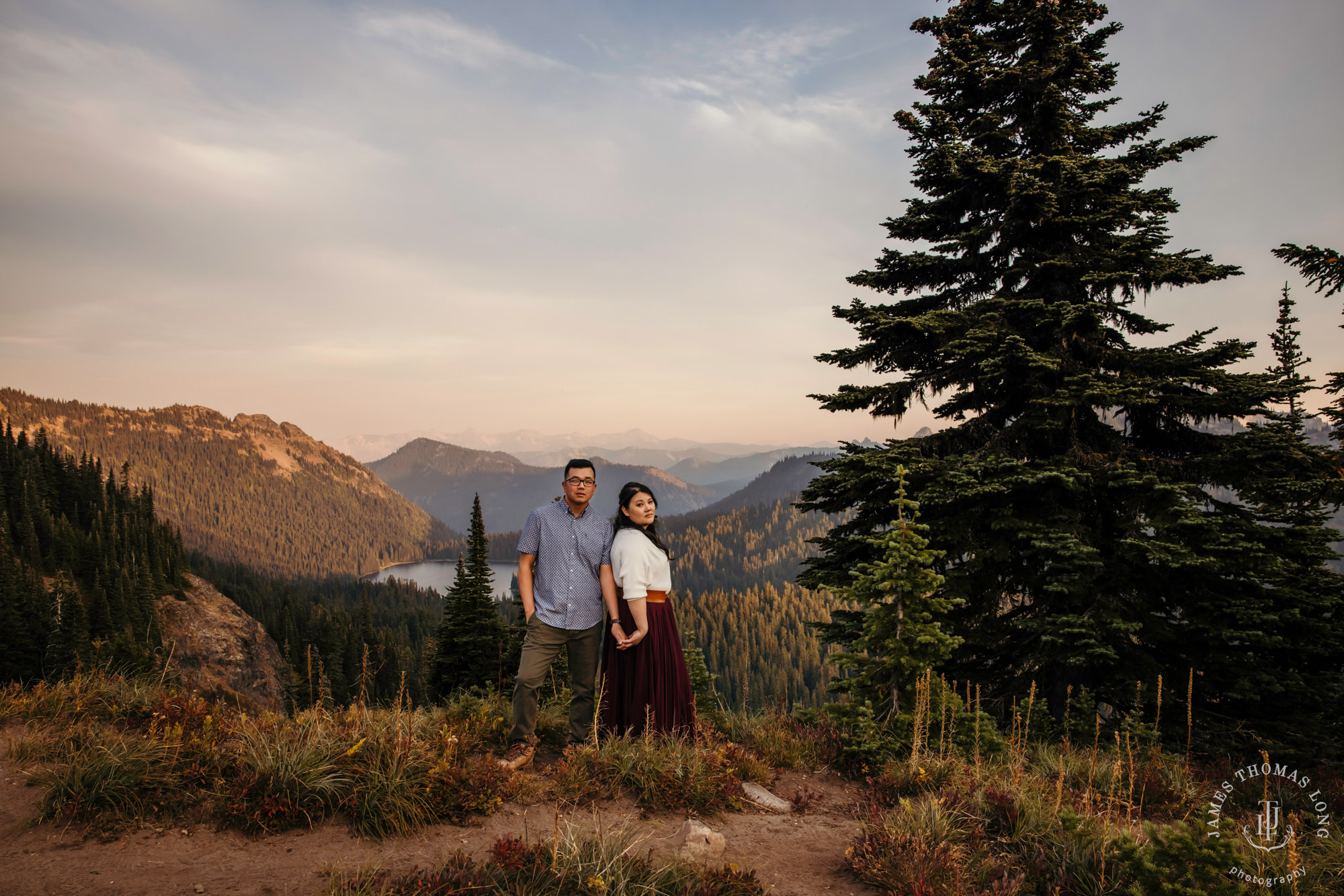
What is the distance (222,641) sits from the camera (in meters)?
81.6

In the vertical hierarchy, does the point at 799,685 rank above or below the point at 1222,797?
below

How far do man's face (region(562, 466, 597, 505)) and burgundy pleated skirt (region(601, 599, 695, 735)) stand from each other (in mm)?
1230

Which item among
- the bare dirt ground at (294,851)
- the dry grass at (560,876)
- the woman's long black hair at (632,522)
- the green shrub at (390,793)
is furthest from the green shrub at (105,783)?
the woman's long black hair at (632,522)

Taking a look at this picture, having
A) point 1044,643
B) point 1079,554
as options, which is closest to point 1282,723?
point 1044,643

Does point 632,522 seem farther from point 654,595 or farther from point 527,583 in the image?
point 527,583

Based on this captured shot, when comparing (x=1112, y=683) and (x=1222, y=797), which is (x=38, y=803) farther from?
(x=1112, y=683)

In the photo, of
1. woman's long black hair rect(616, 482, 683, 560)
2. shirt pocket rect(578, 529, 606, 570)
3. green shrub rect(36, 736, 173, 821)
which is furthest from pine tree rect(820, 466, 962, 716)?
green shrub rect(36, 736, 173, 821)

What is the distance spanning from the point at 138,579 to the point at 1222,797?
98.2 metres

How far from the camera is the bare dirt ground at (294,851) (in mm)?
3785

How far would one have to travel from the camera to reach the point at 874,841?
438 centimetres

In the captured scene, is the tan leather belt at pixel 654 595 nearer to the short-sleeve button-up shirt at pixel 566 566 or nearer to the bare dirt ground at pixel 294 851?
the short-sleeve button-up shirt at pixel 566 566

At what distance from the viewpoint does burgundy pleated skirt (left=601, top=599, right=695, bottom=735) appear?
6.24 m

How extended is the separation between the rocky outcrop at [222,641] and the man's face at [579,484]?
86.0 m

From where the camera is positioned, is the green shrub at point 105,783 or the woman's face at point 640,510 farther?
the woman's face at point 640,510
